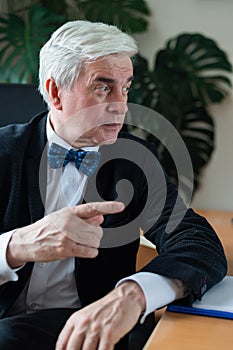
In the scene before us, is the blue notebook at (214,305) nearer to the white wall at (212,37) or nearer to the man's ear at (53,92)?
the man's ear at (53,92)

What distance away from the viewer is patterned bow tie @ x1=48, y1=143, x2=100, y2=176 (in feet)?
4.81

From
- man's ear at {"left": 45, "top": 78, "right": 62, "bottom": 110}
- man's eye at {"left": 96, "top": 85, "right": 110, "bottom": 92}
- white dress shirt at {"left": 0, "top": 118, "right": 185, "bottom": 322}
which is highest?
man's eye at {"left": 96, "top": 85, "right": 110, "bottom": 92}

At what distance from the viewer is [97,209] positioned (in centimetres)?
107

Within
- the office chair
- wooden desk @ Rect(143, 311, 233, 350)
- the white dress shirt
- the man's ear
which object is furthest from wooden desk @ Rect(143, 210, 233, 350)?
the office chair

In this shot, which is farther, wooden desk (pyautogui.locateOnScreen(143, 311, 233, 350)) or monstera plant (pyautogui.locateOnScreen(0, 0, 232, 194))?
monstera plant (pyautogui.locateOnScreen(0, 0, 232, 194))

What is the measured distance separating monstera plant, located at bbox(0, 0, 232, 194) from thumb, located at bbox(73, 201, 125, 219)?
1632 millimetres

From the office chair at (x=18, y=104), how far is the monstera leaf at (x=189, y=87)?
99cm

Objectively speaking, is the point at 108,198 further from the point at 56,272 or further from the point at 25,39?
the point at 25,39

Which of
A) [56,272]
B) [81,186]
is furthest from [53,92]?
[56,272]

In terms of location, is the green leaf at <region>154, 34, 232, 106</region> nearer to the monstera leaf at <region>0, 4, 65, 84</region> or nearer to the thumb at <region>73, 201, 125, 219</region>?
the monstera leaf at <region>0, 4, 65, 84</region>

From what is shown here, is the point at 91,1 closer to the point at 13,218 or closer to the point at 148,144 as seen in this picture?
the point at 148,144

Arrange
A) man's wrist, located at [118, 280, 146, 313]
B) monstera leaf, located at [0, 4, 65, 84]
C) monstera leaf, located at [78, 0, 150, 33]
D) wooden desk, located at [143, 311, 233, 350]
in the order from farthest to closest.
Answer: monstera leaf, located at [78, 0, 150, 33], monstera leaf, located at [0, 4, 65, 84], man's wrist, located at [118, 280, 146, 313], wooden desk, located at [143, 311, 233, 350]

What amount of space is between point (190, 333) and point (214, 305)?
0.44ft

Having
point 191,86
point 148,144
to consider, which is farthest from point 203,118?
point 148,144
